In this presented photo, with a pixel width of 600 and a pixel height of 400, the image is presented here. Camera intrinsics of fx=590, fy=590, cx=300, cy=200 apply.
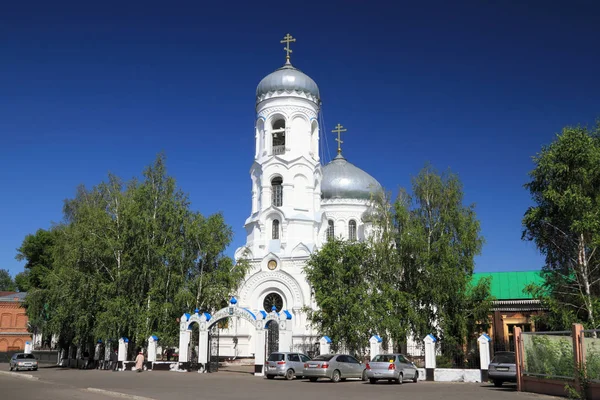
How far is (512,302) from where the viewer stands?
3425 centimetres

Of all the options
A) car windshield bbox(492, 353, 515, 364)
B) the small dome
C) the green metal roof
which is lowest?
car windshield bbox(492, 353, 515, 364)

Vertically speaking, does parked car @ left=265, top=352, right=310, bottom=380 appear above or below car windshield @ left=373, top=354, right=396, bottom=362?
below

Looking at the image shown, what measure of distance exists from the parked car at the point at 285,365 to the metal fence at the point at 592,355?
1182cm

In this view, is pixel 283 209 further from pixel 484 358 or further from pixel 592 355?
pixel 592 355

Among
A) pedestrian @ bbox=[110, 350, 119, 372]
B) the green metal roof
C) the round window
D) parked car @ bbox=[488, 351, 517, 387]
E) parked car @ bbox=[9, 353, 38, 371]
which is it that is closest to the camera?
parked car @ bbox=[488, 351, 517, 387]

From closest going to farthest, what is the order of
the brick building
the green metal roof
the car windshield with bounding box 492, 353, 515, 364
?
1. the car windshield with bounding box 492, 353, 515, 364
2. the green metal roof
3. the brick building

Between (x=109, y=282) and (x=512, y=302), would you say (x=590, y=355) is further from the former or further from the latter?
(x=109, y=282)

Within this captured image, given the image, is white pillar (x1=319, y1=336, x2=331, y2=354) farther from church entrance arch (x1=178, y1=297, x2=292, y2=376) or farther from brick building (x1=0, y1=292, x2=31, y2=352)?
brick building (x1=0, y1=292, x2=31, y2=352)

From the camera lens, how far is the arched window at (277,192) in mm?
38156

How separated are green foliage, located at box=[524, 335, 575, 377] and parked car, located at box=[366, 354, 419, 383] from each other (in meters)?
4.95

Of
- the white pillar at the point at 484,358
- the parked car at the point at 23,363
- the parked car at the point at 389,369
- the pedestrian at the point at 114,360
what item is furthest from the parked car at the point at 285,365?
the parked car at the point at 23,363

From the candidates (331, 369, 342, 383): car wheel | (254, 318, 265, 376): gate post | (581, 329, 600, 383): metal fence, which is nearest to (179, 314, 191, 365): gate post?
(254, 318, 265, 376): gate post

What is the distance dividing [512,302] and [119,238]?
73.8 ft

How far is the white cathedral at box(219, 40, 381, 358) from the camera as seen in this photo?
35.3 m
